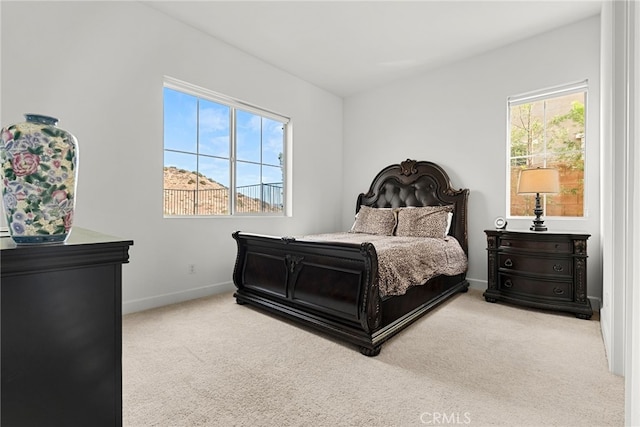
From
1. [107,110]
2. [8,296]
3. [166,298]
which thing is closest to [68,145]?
[8,296]

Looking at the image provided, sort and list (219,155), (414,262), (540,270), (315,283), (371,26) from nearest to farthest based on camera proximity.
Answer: (315,283), (414,262), (540,270), (371,26), (219,155)

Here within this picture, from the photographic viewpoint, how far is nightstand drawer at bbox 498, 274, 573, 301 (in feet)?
9.42

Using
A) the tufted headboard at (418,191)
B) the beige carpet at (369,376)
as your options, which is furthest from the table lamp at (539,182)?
the beige carpet at (369,376)

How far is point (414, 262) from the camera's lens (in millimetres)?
2674

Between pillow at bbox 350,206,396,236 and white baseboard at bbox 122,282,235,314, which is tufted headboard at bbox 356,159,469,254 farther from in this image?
white baseboard at bbox 122,282,235,314

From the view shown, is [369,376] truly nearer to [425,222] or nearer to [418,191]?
[425,222]

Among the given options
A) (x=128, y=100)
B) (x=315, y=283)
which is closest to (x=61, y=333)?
(x=315, y=283)

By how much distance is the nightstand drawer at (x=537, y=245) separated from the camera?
2881mm

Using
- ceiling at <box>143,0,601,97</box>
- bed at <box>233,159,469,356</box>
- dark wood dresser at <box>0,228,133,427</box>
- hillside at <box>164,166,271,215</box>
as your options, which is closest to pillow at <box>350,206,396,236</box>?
bed at <box>233,159,469,356</box>

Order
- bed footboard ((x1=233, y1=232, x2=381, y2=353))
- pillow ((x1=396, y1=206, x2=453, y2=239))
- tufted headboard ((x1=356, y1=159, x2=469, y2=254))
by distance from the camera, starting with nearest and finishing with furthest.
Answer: bed footboard ((x1=233, y1=232, x2=381, y2=353)) < pillow ((x1=396, y1=206, x2=453, y2=239)) < tufted headboard ((x1=356, y1=159, x2=469, y2=254))

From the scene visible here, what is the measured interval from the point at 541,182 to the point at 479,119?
1.22m

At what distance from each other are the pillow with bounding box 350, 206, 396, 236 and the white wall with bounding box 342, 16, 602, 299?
2.61 feet

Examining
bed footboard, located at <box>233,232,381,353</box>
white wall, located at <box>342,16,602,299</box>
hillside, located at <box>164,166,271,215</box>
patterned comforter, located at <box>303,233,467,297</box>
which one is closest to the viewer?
bed footboard, located at <box>233,232,381,353</box>

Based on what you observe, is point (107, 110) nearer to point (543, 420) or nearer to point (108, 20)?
point (108, 20)
